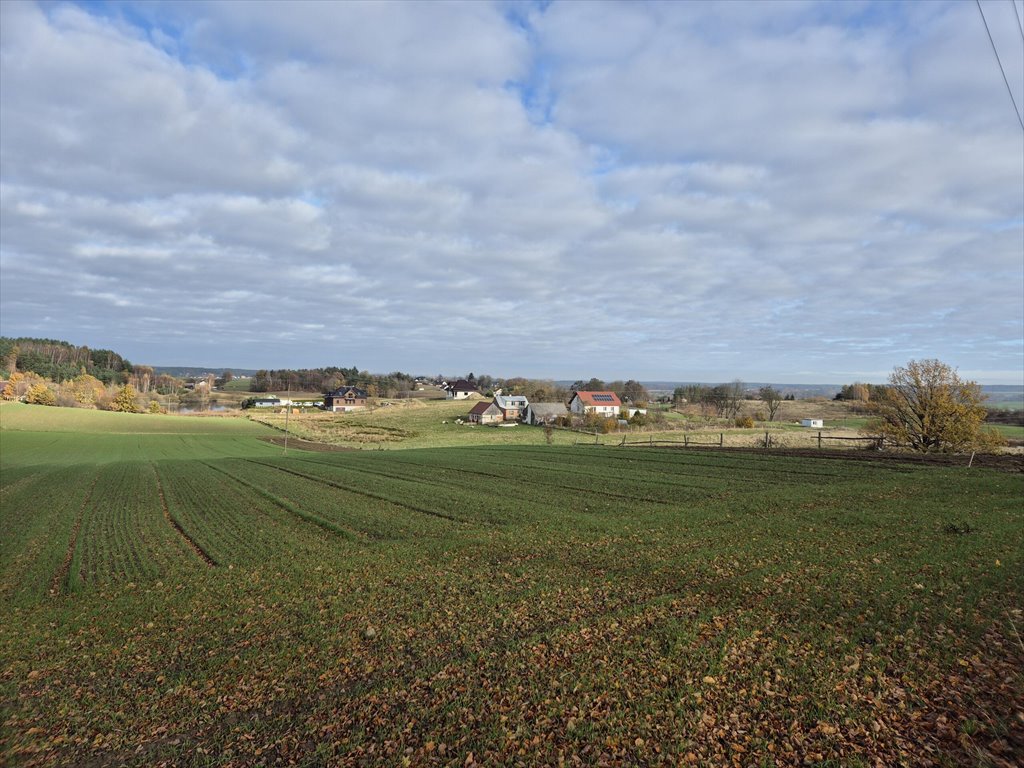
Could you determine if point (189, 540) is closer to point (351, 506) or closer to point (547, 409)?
point (351, 506)

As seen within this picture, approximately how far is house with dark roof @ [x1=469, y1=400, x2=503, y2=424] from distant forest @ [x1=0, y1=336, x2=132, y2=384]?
134 m

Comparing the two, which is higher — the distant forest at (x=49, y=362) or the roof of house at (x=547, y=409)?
the distant forest at (x=49, y=362)

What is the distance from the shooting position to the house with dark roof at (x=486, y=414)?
10997 centimetres

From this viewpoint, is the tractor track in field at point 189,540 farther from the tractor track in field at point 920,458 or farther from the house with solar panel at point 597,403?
the house with solar panel at point 597,403

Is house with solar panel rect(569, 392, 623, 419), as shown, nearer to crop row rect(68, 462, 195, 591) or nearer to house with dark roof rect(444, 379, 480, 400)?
house with dark roof rect(444, 379, 480, 400)

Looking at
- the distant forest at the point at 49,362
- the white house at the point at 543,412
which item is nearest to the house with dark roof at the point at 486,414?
the white house at the point at 543,412

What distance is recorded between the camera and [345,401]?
145875mm

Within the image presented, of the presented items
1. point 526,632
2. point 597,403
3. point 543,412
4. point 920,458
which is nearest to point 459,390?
point 597,403

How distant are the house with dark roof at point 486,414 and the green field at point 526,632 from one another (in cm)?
8461

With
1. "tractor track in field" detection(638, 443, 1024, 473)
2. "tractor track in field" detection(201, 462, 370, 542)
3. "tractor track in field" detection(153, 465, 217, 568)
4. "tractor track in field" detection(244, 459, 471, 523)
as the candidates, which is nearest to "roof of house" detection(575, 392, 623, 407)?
"tractor track in field" detection(638, 443, 1024, 473)

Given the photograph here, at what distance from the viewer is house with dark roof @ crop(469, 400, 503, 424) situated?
4329 inches

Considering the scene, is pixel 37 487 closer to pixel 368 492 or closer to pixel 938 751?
pixel 368 492

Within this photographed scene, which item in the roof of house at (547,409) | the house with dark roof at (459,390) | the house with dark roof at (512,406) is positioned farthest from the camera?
the house with dark roof at (459,390)

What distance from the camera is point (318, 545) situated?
19.3 m
